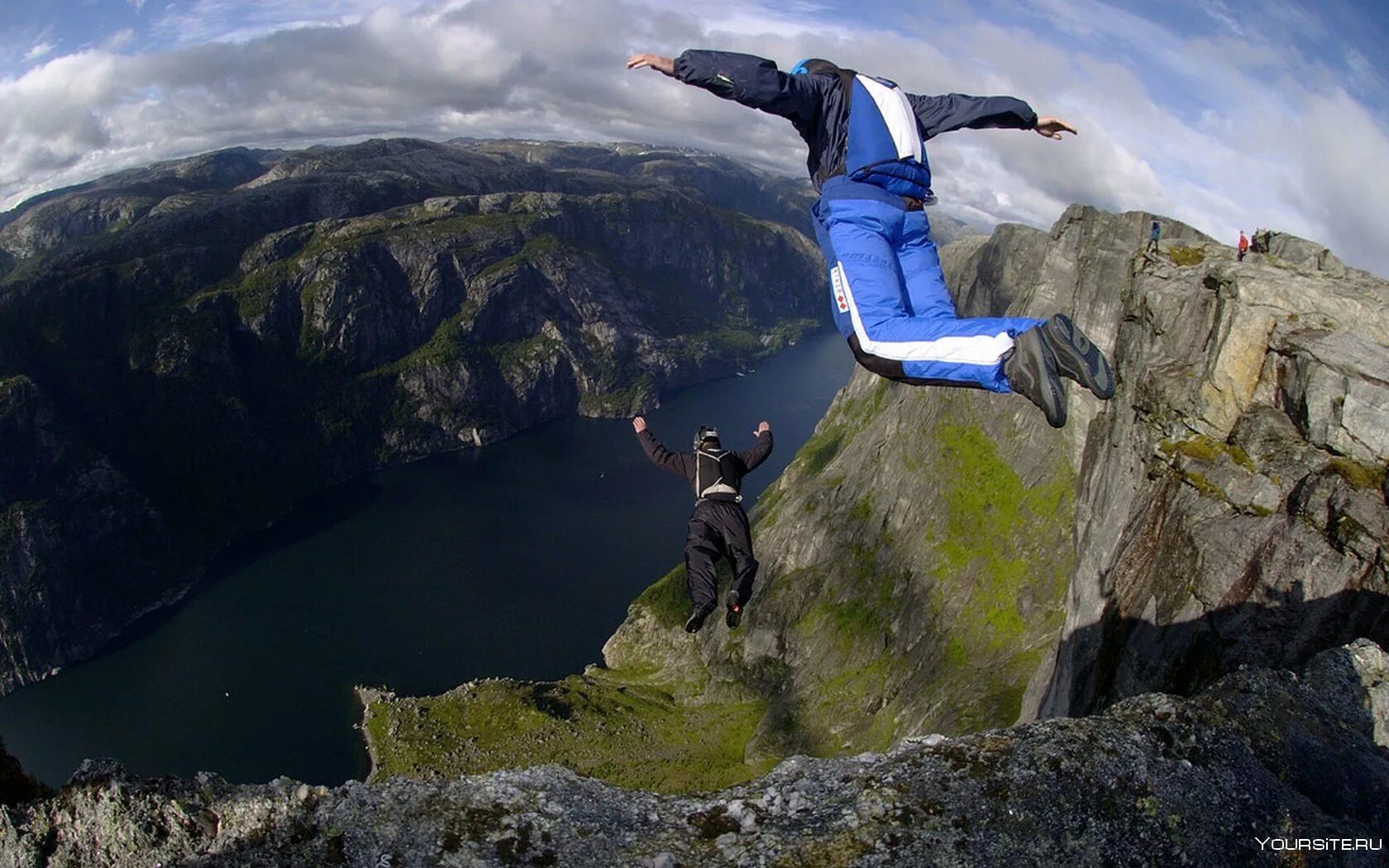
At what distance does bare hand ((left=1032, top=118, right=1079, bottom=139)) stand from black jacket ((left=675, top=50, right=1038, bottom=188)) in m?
0.19

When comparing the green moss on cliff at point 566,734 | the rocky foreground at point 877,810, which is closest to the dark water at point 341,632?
the green moss on cliff at point 566,734

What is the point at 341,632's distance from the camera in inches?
5167

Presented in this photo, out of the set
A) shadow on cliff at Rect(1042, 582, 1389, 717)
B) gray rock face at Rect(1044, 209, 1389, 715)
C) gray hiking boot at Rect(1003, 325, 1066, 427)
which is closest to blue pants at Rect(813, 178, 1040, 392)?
gray hiking boot at Rect(1003, 325, 1066, 427)

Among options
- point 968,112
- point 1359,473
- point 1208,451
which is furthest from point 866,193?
point 1208,451

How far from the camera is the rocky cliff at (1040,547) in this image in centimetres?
1955

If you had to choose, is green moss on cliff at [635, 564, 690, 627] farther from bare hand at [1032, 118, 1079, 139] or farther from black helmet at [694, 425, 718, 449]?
bare hand at [1032, 118, 1079, 139]

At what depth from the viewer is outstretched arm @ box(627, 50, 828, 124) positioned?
32.3ft

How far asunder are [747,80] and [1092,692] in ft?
82.7

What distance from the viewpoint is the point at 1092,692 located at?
2636cm

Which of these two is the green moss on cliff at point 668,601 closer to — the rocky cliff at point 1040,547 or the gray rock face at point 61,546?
the rocky cliff at point 1040,547

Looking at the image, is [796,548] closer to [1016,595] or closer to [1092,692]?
[1016,595]

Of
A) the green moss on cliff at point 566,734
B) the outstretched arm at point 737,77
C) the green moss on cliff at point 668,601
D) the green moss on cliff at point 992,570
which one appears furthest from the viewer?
the green moss on cliff at point 668,601

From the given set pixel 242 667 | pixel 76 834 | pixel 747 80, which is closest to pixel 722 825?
pixel 76 834

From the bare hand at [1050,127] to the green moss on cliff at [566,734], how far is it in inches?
3317
